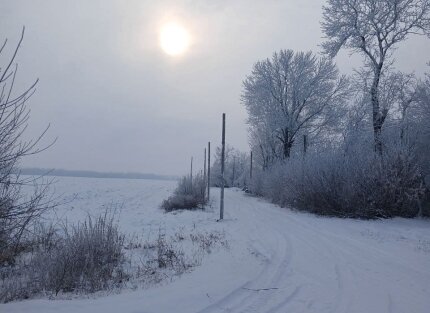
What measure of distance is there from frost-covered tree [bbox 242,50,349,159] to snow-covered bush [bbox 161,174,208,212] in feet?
35.7

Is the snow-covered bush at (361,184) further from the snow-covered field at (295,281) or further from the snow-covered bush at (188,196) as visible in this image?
the snow-covered bush at (188,196)

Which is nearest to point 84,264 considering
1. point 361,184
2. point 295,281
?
point 295,281

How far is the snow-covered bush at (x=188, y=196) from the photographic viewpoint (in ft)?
74.7

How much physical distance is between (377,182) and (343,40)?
11703 millimetres

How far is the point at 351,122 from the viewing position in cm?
3152

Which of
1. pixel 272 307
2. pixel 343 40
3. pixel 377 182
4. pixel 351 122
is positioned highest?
pixel 343 40

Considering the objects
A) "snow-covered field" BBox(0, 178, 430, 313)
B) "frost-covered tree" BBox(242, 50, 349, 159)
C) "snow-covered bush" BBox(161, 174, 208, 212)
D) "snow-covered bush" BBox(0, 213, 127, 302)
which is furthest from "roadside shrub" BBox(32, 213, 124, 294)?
"frost-covered tree" BBox(242, 50, 349, 159)

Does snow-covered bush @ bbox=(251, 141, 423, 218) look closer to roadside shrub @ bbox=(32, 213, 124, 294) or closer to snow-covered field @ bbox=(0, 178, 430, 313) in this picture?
snow-covered field @ bbox=(0, 178, 430, 313)

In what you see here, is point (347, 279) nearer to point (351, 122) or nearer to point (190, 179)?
point (190, 179)

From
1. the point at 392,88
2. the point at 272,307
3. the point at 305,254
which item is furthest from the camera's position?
the point at 392,88

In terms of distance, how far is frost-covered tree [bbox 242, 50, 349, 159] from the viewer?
1328 inches

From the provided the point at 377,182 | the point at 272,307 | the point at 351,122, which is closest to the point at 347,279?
the point at 272,307

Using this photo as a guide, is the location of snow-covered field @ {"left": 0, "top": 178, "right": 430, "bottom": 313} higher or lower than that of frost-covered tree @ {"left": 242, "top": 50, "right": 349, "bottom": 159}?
lower

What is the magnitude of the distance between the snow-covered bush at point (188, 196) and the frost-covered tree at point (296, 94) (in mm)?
10870
